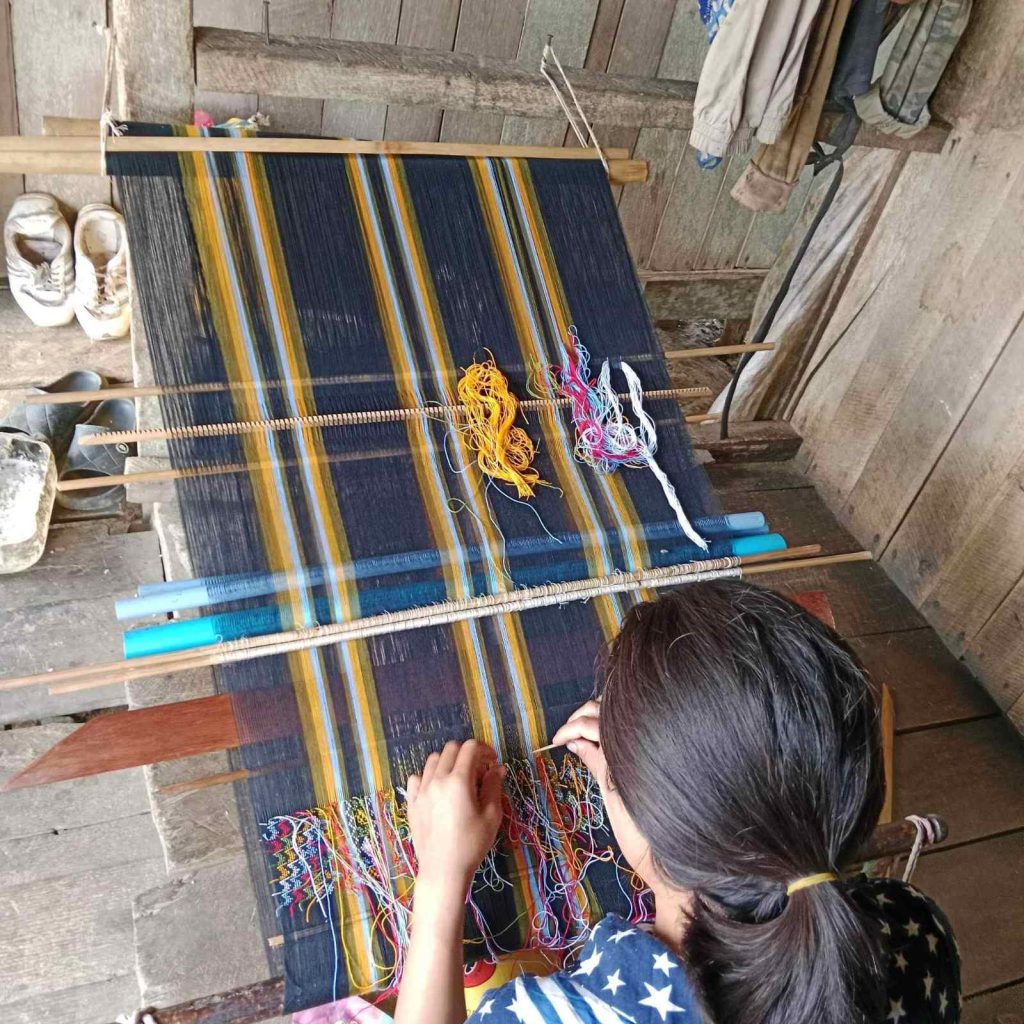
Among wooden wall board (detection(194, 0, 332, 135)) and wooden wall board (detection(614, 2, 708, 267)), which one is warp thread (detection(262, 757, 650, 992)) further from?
wooden wall board (detection(614, 2, 708, 267))

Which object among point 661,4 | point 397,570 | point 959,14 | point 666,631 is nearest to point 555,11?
point 661,4

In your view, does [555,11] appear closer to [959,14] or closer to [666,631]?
[959,14]

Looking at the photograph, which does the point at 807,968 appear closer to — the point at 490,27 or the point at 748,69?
the point at 748,69

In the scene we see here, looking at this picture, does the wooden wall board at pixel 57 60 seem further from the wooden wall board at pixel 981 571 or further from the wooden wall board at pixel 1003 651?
the wooden wall board at pixel 1003 651

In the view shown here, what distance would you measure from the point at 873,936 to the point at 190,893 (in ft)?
4.50

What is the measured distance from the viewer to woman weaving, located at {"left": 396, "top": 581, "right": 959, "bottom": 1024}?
2.49 ft

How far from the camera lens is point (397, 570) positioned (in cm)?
132

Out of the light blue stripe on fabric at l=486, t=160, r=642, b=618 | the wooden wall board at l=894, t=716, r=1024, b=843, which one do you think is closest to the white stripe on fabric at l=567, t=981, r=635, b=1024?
the light blue stripe on fabric at l=486, t=160, r=642, b=618

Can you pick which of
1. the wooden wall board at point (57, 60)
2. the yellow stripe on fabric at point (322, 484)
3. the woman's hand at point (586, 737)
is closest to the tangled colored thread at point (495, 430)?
the yellow stripe on fabric at point (322, 484)

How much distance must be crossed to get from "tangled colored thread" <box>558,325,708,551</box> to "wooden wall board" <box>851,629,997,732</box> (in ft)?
3.69

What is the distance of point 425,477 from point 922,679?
1658 mm

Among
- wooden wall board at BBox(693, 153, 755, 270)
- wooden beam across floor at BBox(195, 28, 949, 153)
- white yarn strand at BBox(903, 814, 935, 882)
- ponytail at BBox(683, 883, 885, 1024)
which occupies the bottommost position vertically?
ponytail at BBox(683, 883, 885, 1024)

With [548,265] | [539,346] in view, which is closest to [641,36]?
[548,265]

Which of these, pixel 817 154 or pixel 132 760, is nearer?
pixel 132 760
